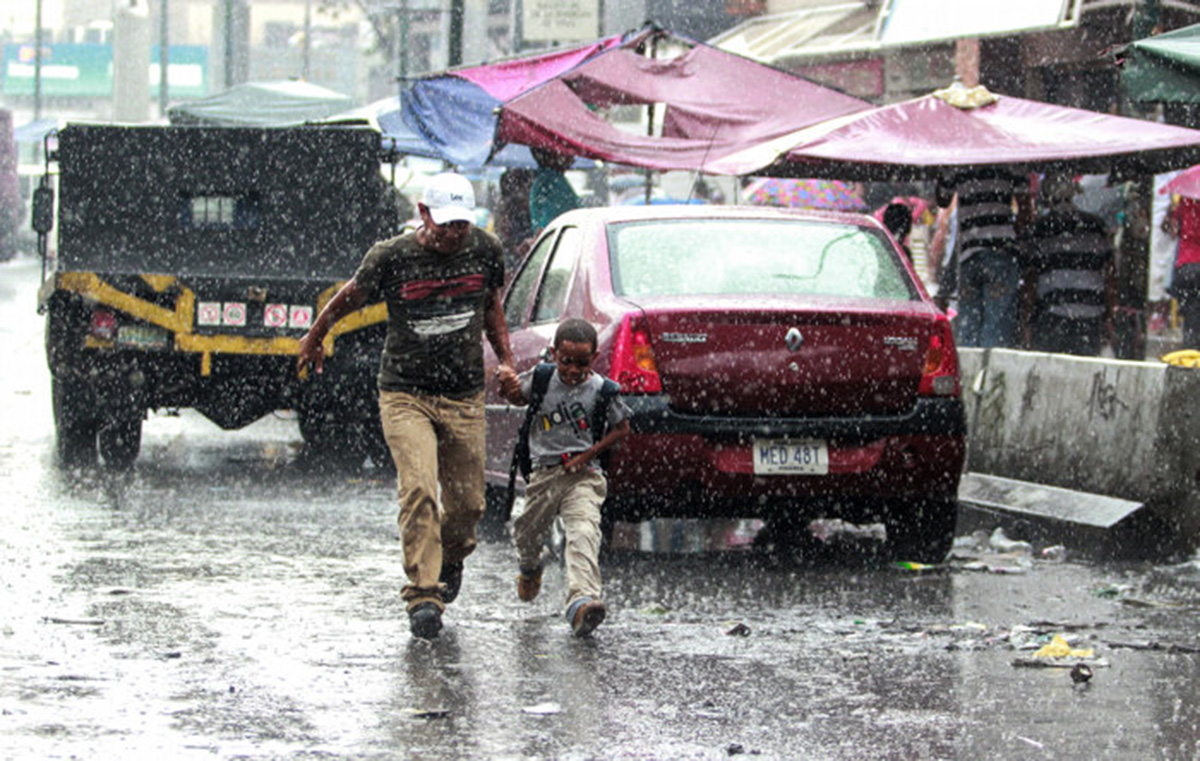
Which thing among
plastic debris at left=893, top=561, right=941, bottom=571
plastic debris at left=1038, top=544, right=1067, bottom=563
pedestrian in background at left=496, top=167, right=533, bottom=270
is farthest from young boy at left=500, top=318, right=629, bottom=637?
pedestrian in background at left=496, top=167, right=533, bottom=270

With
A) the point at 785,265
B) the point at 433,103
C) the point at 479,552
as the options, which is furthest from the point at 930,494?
the point at 433,103

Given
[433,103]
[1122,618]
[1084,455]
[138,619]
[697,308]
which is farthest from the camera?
[433,103]

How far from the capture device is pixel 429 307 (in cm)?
731

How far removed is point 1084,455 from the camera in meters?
10.1

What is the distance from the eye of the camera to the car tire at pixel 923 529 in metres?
8.88

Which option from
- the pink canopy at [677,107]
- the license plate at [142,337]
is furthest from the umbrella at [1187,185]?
the license plate at [142,337]

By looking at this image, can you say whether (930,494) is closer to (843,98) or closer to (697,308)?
(697,308)

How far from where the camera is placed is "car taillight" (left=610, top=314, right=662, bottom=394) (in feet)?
27.5

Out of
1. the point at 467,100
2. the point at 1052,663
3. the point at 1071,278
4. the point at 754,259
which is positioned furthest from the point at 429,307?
the point at 467,100

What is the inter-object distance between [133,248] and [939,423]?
6911 millimetres

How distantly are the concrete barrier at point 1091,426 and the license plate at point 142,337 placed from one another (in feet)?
16.1

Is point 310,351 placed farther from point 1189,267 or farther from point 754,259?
point 1189,267

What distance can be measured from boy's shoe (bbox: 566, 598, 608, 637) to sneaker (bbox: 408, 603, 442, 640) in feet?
1.52

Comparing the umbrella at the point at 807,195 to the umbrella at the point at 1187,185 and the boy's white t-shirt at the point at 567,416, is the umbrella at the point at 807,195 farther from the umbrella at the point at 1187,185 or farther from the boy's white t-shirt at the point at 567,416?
the boy's white t-shirt at the point at 567,416
